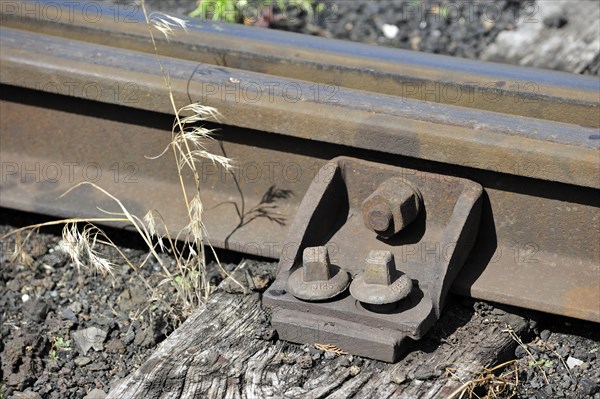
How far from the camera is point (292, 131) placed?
297 cm

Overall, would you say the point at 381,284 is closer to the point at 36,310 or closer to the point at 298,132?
the point at 298,132

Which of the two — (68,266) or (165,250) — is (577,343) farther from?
(68,266)

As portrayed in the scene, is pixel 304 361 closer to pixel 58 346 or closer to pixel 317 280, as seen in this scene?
pixel 317 280

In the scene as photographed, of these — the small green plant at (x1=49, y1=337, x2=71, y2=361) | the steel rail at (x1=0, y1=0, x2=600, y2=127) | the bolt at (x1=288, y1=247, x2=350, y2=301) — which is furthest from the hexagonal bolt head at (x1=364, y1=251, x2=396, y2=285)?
the small green plant at (x1=49, y1=337, x2=71, y2=361)

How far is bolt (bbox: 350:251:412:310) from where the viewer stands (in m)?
2.52

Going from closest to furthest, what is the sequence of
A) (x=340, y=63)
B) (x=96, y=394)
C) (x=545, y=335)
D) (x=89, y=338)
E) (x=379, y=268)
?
(x=379, y=268), (x=96, y=394), (x=545, y=335), (x=89, y=338), (x=340, y=63)

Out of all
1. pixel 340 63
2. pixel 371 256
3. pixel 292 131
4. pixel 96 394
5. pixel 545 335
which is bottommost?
pixel 96 394

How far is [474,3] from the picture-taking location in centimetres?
476

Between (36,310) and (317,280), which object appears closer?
(317,280)

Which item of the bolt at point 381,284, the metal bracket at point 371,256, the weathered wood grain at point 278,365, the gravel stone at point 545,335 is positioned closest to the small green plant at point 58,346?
the weathered wood grain at point 278,365

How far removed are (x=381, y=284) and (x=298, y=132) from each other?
0.63 m

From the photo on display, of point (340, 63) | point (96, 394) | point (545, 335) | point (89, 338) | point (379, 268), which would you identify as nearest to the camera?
point (379, 268)

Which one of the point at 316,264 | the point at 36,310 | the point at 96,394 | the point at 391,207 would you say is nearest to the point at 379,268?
the point at 316,264

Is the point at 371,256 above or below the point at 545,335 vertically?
above
